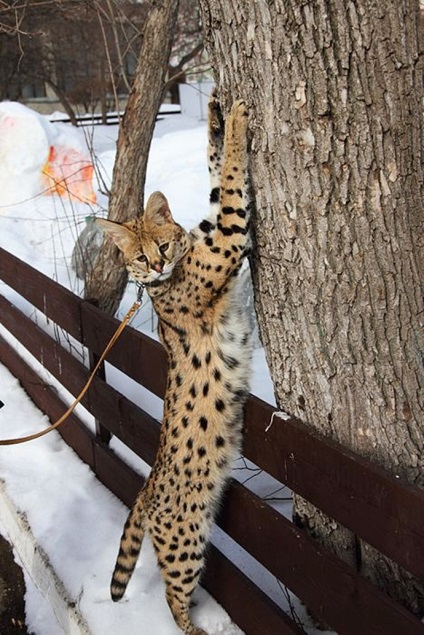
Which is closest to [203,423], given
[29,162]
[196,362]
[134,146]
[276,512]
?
[196,362]

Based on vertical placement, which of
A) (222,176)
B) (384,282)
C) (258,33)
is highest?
(258,33)

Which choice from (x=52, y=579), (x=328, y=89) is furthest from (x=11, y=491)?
(x=328, y=89)

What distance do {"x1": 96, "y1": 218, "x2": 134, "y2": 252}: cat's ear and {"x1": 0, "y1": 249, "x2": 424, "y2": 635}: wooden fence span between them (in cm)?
45

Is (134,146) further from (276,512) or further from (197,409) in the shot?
(276,512)

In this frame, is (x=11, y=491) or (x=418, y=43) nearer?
(x=418, y=43)

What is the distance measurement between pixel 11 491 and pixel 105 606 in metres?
Result: 1.27

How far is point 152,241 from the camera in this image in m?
3.93

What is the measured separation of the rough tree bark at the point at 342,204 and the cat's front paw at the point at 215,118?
484 mm

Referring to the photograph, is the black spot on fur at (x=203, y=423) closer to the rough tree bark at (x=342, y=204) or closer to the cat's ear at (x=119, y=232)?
the rough tree bark at (x=342, y=204)

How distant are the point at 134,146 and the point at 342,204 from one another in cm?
382

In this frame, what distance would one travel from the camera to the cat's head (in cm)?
385

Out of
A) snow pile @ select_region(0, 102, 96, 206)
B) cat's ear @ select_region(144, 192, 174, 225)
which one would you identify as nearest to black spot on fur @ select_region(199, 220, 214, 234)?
cat's ear @ select_region(144, 192, 174, 225)

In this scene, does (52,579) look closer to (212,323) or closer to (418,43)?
(212,323)

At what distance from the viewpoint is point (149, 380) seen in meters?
4.01
